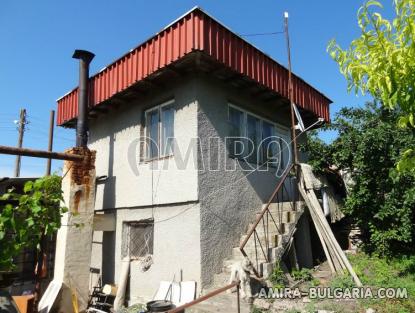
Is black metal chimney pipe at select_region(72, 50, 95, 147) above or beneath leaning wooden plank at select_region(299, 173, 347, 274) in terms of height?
above

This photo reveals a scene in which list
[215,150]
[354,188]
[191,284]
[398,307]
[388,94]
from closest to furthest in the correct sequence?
[388,94] → [398,307] → [191,284] → [215,150] → [354,188]

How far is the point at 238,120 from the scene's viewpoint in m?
8.33

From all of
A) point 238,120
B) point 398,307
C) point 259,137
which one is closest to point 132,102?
point 238,120

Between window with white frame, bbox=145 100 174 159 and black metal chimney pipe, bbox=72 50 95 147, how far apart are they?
5.36ft

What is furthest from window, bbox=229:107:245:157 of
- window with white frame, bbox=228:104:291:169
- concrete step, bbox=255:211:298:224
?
concrete step, bbox=255:211:298:224

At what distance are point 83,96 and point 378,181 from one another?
7594 mm

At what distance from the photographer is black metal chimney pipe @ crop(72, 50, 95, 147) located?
8664mm

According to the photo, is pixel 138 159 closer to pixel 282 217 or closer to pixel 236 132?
pixel 236 132

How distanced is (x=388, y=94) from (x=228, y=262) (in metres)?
4.93

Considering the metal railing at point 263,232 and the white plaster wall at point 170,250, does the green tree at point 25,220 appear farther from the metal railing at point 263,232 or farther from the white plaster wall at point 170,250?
the metal railing at point 263,232

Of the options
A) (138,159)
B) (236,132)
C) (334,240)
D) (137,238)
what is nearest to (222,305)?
(334,240)

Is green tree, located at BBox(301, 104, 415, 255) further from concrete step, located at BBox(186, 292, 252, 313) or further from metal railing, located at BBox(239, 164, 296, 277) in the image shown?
concrete step, located at BBox(186, 292, 252, 313)

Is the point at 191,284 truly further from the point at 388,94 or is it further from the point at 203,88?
the point at 388,94

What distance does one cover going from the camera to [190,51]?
652 centimetres
